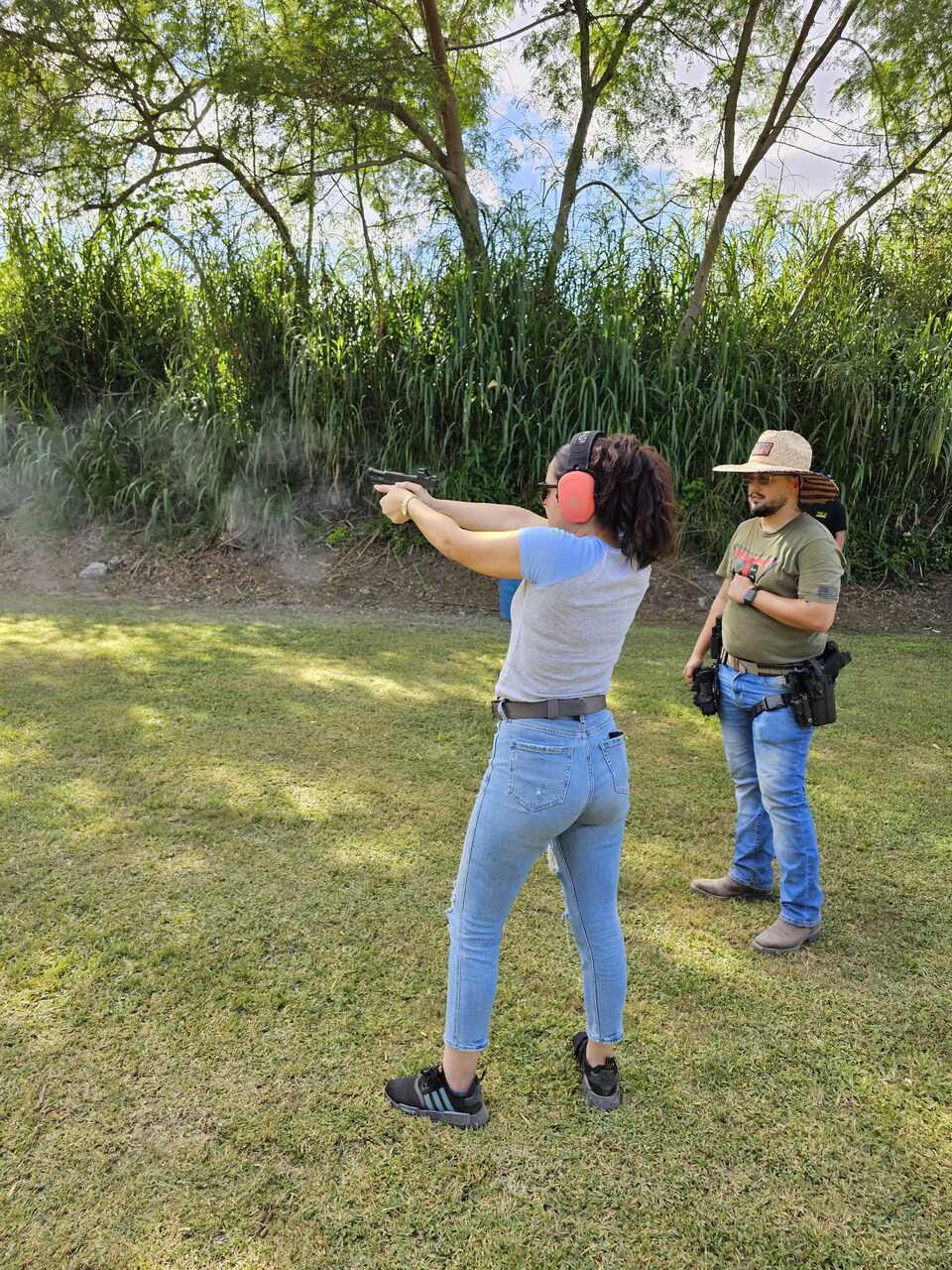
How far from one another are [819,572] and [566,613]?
43.9 inches

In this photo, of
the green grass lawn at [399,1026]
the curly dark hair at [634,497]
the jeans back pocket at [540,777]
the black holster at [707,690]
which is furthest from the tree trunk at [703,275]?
the jeans back pocket at [540,777]

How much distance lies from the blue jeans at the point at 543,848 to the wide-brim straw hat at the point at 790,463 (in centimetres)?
109

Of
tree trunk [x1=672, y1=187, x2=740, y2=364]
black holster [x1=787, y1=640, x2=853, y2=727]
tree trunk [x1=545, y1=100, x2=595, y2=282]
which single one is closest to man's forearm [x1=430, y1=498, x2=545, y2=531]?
black holster [x1=787, y1=640, x2=853, y2=727]

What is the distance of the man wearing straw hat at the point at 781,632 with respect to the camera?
2.44 m

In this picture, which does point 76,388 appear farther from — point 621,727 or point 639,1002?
point 639,1002

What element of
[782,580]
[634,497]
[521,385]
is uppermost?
[521,385]

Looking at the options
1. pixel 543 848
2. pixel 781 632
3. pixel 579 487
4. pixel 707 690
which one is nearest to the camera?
pixel 579 487

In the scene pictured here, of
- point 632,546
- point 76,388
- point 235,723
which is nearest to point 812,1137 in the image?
point 632,546

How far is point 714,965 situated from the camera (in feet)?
8.25

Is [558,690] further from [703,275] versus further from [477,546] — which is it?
[703,275]

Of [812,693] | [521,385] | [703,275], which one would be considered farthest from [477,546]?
[703,275]

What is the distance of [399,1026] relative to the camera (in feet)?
7.18

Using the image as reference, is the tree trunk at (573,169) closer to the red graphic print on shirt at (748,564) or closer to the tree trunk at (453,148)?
the tree trunk at (453,148)

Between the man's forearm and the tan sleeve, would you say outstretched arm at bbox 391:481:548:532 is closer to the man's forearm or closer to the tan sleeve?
the man's forearm
